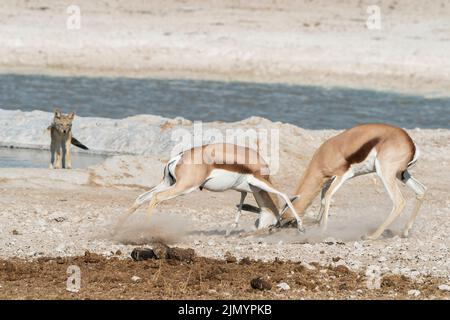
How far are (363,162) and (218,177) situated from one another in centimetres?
165

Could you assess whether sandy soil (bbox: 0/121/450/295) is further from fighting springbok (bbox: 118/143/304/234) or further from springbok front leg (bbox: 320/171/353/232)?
fighting springbok (bbox: 118/143/304/234)

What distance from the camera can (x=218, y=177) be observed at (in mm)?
12258

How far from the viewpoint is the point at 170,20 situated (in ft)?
145

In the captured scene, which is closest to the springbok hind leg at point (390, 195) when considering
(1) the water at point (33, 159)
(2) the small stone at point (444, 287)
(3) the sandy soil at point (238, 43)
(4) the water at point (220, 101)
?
(2) the small stone at point (444, 287)

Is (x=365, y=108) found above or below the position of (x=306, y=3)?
below

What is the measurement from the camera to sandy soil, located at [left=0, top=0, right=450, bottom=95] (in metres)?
39.2

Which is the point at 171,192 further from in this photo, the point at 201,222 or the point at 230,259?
the point at 201,222

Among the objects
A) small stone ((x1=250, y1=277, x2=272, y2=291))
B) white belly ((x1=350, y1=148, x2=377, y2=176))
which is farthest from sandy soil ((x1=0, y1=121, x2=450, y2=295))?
small stone ((x1=250, y1=277, x2=272, y2=291))

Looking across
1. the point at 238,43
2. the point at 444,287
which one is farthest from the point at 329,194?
the point at 238,43

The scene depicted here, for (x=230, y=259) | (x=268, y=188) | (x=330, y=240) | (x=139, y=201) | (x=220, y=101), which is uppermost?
(x=268, y=188)

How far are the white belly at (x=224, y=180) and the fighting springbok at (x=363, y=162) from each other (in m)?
0.61
